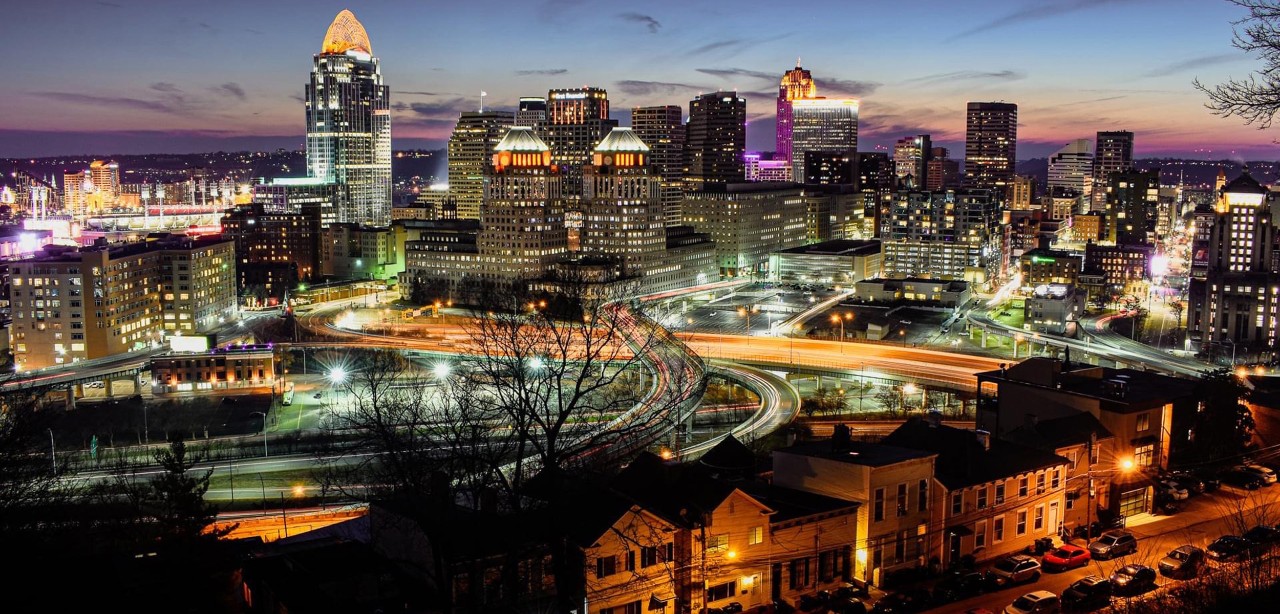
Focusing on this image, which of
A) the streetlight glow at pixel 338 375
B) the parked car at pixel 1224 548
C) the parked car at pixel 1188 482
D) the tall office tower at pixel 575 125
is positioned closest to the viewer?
the parked car at pixel 1224 548

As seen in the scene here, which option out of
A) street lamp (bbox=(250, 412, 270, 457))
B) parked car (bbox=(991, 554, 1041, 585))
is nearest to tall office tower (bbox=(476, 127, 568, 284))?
street lamp (bbox=(250, 412, 270, 457))

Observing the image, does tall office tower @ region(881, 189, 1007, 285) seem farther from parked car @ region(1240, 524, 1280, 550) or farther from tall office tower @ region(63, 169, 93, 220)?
tall office tower @ region(63, 169, 93, 220)

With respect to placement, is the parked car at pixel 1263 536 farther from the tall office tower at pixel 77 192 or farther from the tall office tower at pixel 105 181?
the tall office tower at pixel 105 181

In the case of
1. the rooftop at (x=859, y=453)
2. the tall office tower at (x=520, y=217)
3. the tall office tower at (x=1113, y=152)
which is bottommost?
the rooftop at (x=859, y=453)

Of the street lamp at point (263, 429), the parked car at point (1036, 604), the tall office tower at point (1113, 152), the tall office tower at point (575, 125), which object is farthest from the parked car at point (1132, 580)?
the tall office tower at point (1113, 152)

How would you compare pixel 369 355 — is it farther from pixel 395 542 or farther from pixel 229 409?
pixel 395 542

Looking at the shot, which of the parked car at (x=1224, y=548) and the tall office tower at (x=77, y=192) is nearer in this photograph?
the parked car at (x=1224, y=548)

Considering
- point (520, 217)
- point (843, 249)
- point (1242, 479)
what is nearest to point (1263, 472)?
point (1242, 479)

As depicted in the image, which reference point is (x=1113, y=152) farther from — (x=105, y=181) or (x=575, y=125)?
(x=105, y=181)
